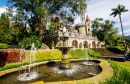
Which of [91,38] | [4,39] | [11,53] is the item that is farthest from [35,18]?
[91,38]

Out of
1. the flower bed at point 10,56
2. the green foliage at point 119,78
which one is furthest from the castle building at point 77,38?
the green foliage at point 119,78

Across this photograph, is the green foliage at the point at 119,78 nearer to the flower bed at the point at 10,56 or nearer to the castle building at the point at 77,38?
the flower bed at the point at 10,56

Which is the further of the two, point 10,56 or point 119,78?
point 10,56

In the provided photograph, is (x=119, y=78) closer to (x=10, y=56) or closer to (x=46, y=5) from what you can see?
(x=10, y=56)

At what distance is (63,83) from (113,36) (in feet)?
141

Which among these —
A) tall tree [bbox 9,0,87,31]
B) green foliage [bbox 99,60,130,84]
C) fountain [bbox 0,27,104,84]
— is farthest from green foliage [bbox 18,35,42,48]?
green foliage [bbox 99,60,130,84]

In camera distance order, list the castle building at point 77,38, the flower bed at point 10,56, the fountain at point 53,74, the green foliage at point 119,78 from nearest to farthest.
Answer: the green foliage at point 119,78 < the fountain at point 53,74 < the flower bed at point 10,56 < the castle building at point 77,38

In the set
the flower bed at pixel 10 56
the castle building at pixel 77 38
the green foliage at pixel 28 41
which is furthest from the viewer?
the castle building at pixel 77 38

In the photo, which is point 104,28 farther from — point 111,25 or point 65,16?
point 65,16

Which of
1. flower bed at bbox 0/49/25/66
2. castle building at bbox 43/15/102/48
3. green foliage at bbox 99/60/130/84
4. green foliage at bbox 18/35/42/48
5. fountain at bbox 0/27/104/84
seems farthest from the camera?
castle building at bbox 43/15/102/48

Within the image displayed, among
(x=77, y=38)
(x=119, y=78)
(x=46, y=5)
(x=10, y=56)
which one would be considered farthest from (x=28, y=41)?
(x=119, y=78)

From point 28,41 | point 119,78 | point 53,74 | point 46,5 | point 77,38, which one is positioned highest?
point 46,5

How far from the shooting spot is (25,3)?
16984 mm

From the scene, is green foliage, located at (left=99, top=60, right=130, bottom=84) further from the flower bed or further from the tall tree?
the tall tree
